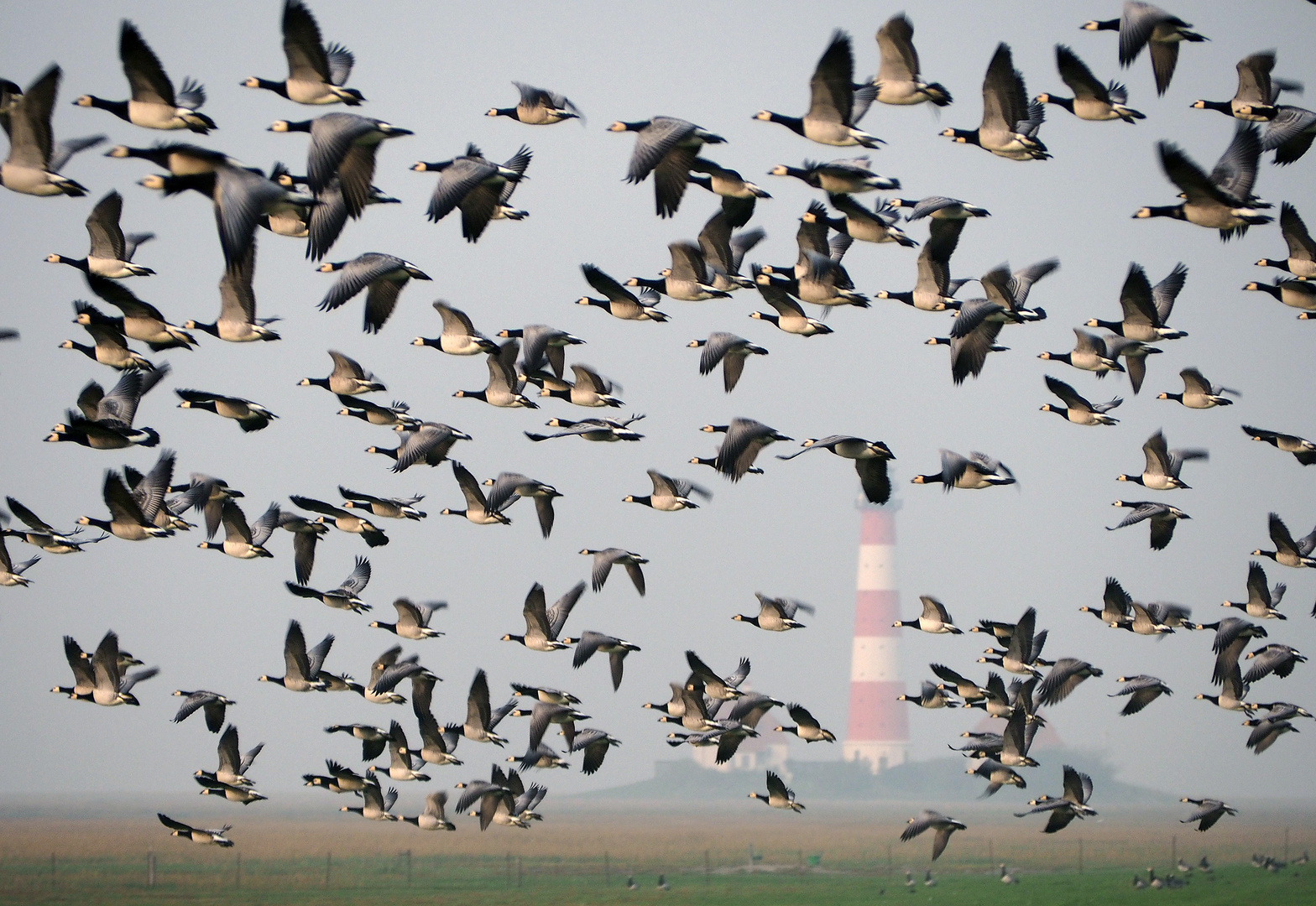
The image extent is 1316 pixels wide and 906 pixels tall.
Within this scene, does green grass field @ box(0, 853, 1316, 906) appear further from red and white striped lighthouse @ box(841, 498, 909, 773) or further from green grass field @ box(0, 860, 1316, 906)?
red and white striped lighthouse @ box(841, 498, 909, 773)

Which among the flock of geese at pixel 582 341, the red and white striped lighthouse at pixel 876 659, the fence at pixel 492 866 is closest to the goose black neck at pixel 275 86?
the flock of geese at pixel 582 341

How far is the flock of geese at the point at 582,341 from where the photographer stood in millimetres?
19062

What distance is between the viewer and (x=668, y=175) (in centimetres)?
2072

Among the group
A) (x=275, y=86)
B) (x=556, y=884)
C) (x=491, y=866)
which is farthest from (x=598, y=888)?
(x=275, y=86)

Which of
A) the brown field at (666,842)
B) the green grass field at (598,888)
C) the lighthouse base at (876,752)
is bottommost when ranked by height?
the green grass field at (598,888)

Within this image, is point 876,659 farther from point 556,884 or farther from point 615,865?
point 556,884

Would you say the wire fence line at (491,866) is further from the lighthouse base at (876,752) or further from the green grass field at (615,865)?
the lighthouse base at (876,752)

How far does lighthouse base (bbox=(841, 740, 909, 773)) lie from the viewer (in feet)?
440

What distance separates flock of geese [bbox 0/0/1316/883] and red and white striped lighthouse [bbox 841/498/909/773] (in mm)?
100714

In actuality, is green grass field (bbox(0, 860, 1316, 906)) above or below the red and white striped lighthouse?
below

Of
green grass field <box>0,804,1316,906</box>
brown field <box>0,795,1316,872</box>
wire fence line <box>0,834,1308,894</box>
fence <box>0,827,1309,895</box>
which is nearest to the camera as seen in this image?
green grass field <box>0,804,1316,906</box>

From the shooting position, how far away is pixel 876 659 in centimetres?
13012

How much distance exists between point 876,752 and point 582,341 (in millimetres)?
115509

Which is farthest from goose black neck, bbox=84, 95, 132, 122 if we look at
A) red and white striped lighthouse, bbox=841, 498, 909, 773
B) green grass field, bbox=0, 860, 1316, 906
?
red and white striped lighthouse, bbox=841, 498, 909, 773
